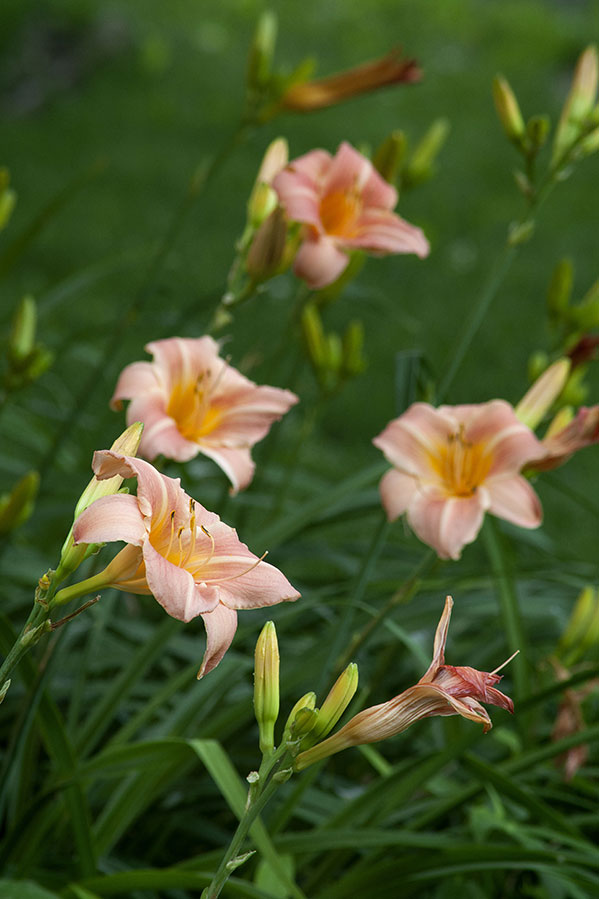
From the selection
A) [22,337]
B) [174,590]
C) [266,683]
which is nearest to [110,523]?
[174,590]

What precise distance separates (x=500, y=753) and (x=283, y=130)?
393 cm

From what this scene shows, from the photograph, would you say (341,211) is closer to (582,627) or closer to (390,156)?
(390,156)

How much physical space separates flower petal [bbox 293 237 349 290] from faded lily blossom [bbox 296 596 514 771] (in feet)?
1.74

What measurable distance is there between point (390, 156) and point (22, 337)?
1.70 feet

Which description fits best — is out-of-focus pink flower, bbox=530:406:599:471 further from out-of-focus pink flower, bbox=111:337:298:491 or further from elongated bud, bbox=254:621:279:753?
elongated bud, bbox=254:621:279:753

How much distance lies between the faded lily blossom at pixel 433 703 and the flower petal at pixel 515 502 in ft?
1.34

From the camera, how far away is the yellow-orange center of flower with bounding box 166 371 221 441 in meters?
1.10

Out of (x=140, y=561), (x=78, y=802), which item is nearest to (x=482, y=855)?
(x=78, y=802)

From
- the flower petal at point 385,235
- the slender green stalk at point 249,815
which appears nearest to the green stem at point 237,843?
the slender green stalk at point 249,815

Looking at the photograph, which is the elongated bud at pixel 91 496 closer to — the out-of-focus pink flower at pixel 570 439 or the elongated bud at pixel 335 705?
the elongated bud at pixel 335 705

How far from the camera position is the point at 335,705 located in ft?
2.28

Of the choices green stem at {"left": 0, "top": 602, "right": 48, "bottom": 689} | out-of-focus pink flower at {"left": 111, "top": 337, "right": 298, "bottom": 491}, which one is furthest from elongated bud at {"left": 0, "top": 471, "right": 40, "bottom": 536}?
green stem at {"left": 0, "top": 602, "right": 48, "bottom": 689}

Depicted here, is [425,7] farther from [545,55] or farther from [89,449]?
[89,449]

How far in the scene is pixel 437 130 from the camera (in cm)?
153
